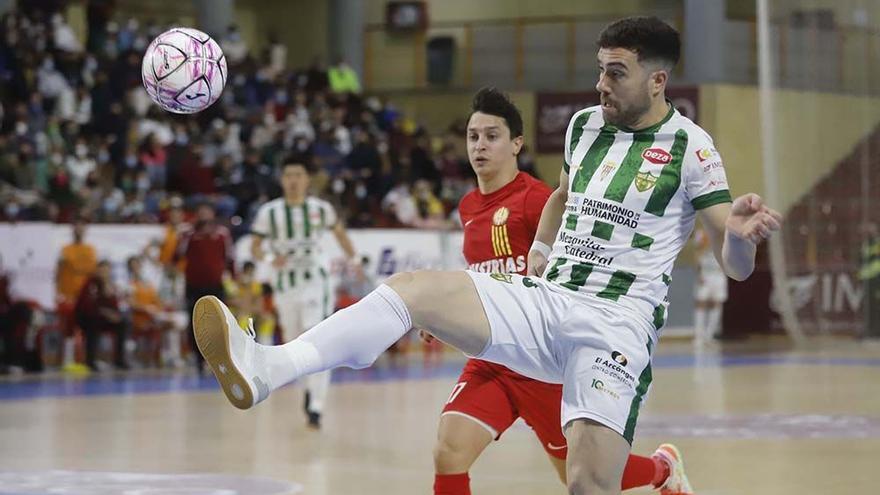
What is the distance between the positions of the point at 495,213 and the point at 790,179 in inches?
529

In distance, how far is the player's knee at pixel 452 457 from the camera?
6645mm

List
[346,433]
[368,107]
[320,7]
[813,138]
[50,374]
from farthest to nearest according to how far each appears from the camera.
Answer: [320,7]
[368,107]
[813,138]
[50,374]
[346,433]

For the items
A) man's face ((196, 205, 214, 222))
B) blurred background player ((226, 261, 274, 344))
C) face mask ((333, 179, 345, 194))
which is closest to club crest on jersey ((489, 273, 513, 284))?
man's face ((196, 205, 214, 222))

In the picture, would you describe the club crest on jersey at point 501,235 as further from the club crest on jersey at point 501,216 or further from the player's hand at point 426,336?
the player's hand at point 426,336

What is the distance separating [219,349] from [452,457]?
6.09 feet

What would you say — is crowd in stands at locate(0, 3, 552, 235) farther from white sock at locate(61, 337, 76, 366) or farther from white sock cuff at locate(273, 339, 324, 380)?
white sock cuff at locate(273, 339, 324, 380)

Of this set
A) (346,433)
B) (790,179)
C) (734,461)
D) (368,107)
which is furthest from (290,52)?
(734,461)

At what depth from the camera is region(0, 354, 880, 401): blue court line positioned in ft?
53.9

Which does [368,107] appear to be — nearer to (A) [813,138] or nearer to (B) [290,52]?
(B) [290,52]

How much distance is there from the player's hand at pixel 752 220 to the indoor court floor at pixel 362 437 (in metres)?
3.83

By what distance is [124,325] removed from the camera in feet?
62.5

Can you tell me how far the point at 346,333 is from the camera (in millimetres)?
5215

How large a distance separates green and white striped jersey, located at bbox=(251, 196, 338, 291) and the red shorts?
21.8ft

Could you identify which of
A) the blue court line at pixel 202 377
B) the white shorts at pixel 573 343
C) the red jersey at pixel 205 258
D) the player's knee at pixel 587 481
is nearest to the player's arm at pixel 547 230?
the white shorts at pixel 573 343
